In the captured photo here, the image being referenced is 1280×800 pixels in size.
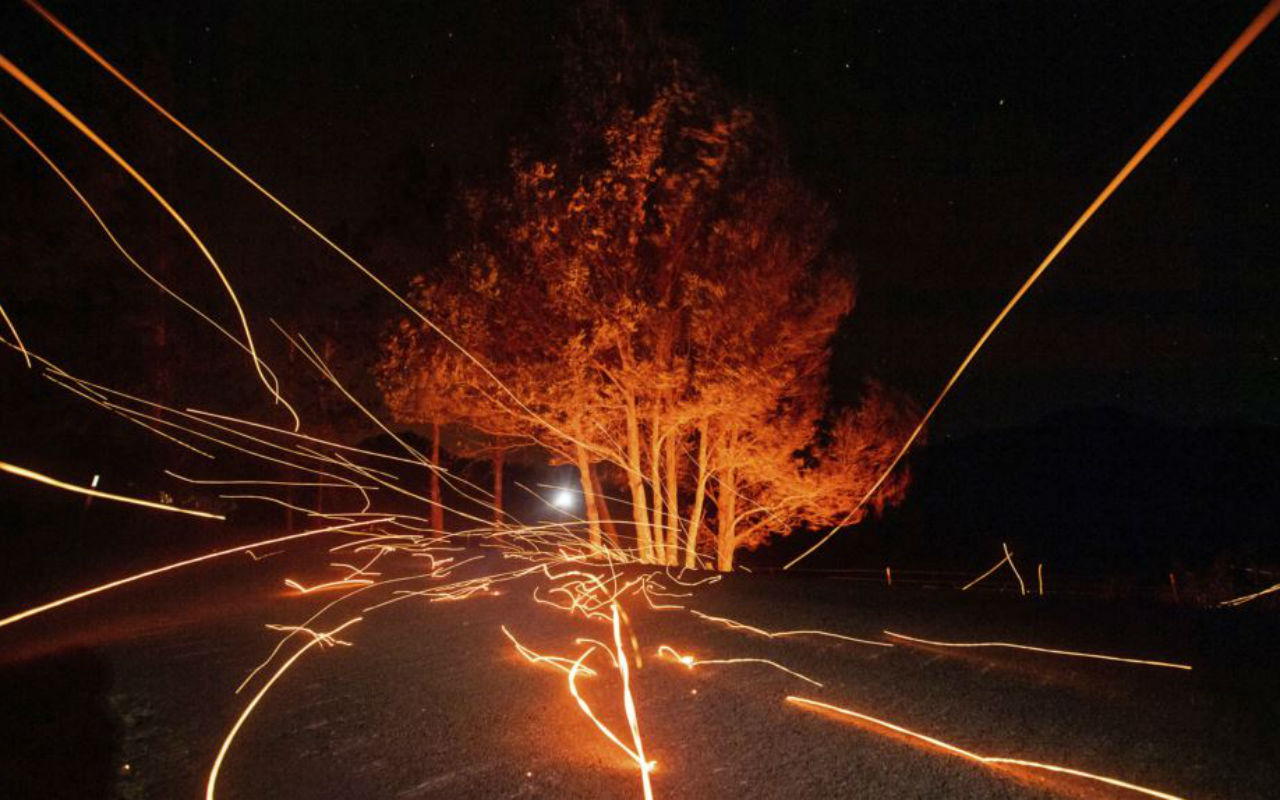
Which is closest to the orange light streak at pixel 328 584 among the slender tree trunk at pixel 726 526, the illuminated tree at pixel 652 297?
the illuminated tree at pixel 652 297

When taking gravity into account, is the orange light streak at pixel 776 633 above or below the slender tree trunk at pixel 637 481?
below

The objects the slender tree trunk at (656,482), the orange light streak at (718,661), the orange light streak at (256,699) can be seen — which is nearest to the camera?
the orange light streak at (256,699)

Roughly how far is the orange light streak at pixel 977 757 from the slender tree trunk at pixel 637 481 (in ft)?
35.9

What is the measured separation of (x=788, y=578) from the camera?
12.7m

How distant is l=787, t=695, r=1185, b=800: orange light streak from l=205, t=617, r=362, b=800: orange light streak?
378 cm

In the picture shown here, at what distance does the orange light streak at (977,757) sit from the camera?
432 cm

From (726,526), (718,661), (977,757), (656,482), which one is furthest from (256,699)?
(726,526)

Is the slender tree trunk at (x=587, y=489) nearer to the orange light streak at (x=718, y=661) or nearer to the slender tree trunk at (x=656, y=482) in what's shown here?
the slender tree trunk at (x=656, y=482)

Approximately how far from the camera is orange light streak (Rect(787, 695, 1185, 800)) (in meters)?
4.32

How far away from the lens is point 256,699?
20.6 feet

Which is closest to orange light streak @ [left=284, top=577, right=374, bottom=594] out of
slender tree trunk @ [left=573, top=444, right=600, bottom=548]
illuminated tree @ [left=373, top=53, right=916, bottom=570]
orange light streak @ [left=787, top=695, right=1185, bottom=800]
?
illuminated tree @ [left=373, top=53, right=916, bottom=570]

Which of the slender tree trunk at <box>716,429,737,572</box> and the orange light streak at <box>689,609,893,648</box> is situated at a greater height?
the slender tree trunk at <box>716,429,737,572</box>

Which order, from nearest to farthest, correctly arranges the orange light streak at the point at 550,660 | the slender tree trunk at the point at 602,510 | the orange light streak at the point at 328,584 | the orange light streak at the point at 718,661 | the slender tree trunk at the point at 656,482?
the orange light streak at the point at 718,661
the orange light streak at the point at 550,660
the orange light streak at the point at 328,584
the slender tree trunk at the point at 656,482
the slender tree trunk at the point at 602,510

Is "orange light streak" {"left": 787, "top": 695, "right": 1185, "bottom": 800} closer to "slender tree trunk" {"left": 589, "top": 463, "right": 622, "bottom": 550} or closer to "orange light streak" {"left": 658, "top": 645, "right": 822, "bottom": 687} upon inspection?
"orange light streak" {"left": 658, "top": 645, "right": 822, "bottom": 687}
